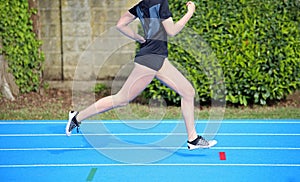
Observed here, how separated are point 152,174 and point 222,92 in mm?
3787

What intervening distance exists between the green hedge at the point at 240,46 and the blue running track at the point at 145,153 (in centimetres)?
104

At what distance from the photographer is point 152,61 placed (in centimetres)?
566

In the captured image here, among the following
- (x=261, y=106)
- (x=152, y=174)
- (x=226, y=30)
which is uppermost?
(x=226, y=30)

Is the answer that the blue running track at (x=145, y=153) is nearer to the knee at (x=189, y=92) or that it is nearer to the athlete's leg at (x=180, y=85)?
the athlete's leg at (x=180, y=85)

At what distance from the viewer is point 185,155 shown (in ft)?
19.6

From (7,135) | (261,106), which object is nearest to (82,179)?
(7,135)

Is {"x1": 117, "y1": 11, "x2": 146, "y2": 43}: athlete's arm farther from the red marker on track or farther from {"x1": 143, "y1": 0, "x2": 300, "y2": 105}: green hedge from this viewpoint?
{"x1": 143, "y1": 0, "x2": 300, "y2": 105}: green hedge

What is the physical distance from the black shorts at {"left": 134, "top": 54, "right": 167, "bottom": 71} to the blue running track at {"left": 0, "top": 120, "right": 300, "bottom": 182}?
958 millimetres

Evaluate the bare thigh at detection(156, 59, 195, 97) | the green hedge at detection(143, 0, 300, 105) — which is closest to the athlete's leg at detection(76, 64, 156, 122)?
the bare thigh at detection(156, 59, 195, 97)

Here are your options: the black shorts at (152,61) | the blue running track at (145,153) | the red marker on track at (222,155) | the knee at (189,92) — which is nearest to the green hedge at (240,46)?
the blue running track at (145,153)

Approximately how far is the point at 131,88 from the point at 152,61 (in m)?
0.37

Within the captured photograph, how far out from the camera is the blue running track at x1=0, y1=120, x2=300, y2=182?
17.2 ft

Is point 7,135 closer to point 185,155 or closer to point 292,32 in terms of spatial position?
point 185,155

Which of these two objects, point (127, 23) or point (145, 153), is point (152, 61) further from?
point (145, 153)
